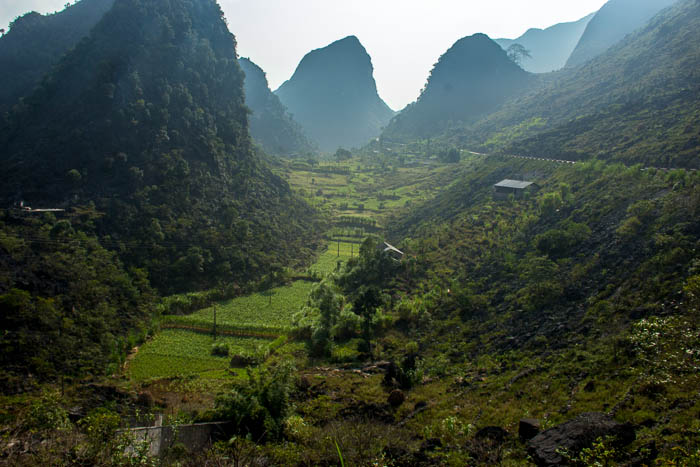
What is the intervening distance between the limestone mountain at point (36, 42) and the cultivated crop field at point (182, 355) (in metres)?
52.3

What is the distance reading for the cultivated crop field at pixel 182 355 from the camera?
1042 inches

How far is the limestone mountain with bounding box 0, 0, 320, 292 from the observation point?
135ft

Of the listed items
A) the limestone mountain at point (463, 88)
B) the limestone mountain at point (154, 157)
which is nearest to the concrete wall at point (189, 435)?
the limestone mountain at point (154, 157)

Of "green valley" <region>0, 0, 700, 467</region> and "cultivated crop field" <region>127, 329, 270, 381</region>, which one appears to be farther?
"cultivated crop field" <region>127, 329, 270, 381</region>

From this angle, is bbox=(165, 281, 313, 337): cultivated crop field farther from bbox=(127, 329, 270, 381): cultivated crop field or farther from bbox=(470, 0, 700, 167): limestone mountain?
bbox=(470, 0, 700, 167): limestone mountain

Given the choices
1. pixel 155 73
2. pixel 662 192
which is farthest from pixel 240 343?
A: pixel 155 73

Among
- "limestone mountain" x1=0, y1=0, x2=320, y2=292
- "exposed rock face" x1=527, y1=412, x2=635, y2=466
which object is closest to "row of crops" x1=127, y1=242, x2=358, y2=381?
"limestone mountain" x1=0, y1=0, x2=320, y2=292

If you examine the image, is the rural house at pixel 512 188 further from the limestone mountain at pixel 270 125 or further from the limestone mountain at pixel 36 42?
the limestone mountain at pixel 270 125

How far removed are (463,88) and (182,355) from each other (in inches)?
5854

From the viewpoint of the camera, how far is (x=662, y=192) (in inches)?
1165

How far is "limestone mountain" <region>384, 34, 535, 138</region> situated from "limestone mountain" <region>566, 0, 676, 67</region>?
78.8ft

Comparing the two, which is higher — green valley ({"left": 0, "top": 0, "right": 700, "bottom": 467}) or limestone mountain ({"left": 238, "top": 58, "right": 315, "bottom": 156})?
limestone mountain ({"left": 238, "top": 58, "right": 315, "bottom": 156})

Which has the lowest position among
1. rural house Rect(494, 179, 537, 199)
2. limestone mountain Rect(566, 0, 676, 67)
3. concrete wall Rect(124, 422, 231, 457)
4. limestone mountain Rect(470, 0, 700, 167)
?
concrete wall Rect(124, 422, 231, 457)

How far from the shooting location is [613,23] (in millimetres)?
148875
